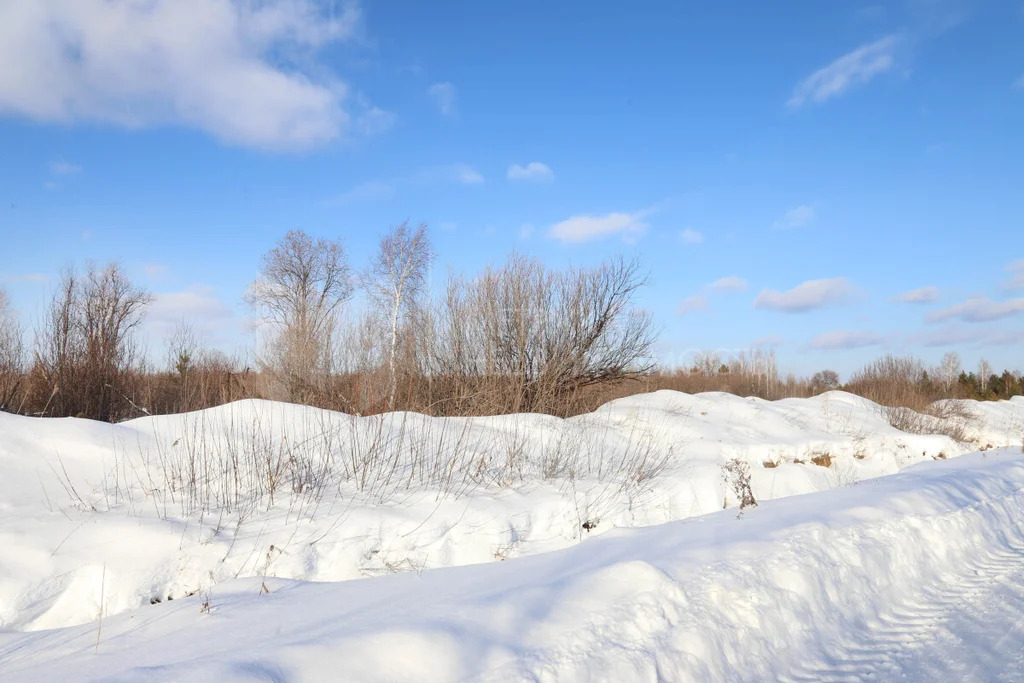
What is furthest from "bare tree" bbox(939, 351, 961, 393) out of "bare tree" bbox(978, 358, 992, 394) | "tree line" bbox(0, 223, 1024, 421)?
Answer: "tree line" bbox(0, 223, 1024, 421)

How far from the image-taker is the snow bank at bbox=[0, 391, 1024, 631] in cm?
527

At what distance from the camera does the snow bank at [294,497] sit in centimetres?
527

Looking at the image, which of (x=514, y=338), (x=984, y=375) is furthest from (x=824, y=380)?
(x=514, y=338)

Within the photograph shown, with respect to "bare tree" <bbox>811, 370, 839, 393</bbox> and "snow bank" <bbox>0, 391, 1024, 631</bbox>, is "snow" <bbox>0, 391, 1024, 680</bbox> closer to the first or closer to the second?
"snow bank" <bbox>0, 391, 1024, 631</bbox>

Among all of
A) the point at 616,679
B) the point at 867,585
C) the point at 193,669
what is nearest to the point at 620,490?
the point at 867,585

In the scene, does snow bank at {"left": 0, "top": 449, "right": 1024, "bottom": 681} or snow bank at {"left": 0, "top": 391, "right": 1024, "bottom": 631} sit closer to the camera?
snow bank at {"left": 0, "top": 449, "right": 1024, "bottom": 681}

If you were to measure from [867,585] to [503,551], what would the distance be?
316 centimetres

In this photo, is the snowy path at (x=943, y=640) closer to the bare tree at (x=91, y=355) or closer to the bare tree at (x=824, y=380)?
the bare tree at (x=91, y=355)

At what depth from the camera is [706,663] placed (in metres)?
3.43

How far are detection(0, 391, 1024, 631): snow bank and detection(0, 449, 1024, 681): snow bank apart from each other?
0.85 meters

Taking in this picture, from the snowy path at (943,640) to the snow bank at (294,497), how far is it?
3.14 metres

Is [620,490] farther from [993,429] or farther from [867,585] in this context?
[993,429]

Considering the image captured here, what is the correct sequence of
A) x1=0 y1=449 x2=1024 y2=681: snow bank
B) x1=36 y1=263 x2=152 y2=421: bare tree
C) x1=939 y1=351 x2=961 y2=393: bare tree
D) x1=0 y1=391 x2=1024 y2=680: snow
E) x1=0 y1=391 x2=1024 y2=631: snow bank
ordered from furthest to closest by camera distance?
x1=939 y1=351 x2=961 y2=393: bare tree < x1=36 y1=263 x2=152 y2=421: bare tree < x1=0 y1=391 x2=1024 y2=631: snow bank < x1=0 y1=391 x2=1024 y2=680: snow < x1=0 y1=449 x2=1024 y2=681: snow bank

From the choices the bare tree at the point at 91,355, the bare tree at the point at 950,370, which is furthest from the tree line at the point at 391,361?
the bare tree at the point at 950,370
